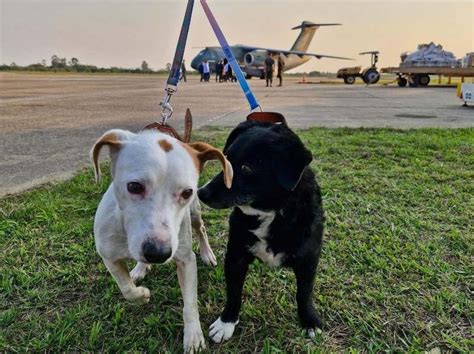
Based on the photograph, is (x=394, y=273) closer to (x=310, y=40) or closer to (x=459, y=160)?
(x=459, y=160)

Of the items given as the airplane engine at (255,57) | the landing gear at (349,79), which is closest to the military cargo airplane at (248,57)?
the airplane engine at (255,57)

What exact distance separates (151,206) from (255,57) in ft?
134

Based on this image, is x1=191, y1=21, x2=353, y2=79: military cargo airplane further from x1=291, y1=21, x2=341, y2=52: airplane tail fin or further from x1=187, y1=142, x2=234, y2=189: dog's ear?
x1=187, y1=142, x2=234, y2=189: dog's ear

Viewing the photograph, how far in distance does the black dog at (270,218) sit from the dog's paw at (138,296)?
40cm

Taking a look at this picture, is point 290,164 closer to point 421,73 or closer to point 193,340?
point 193,340

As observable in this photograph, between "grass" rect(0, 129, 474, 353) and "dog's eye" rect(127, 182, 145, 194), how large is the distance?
794 millimetres

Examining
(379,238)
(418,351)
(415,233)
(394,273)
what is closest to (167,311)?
(418,351)

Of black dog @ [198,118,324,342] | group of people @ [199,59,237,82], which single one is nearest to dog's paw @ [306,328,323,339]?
black dog @ [198,118,324,342]

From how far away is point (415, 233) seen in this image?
3148 millimetres

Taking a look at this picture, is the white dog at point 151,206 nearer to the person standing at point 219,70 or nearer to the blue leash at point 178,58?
the blue leash at point 178,58

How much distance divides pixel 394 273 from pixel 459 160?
3153 mm

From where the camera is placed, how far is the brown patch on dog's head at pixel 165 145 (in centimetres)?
177

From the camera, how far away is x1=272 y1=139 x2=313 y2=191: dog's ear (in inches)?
79.0

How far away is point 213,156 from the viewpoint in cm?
195
